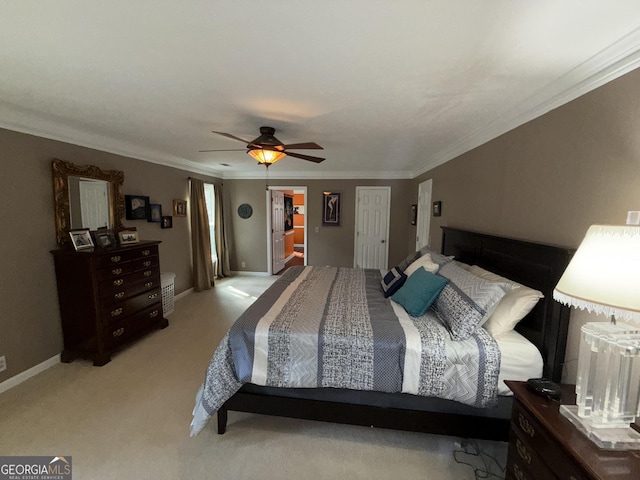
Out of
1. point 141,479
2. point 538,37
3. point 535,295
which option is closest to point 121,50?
point 538,37

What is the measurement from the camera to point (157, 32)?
1.24 metres

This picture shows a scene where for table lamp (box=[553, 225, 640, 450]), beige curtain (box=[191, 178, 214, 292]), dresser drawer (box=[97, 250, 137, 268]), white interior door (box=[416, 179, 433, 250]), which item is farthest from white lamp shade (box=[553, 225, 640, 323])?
beige curtain (box=[191, 178, 214, 292])

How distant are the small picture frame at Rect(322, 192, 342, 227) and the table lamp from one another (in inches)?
193

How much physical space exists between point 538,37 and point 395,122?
1.28m

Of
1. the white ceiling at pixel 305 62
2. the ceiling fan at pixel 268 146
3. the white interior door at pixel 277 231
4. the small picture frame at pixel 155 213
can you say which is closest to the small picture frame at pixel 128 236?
the small picture frame at pixel 155 213

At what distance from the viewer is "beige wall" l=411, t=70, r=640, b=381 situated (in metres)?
1.31

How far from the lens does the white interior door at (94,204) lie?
2.95m

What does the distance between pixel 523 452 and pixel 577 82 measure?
6.38 feet

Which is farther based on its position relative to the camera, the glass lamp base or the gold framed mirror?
the gold framed mirror

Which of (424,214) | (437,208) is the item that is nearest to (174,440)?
(437,208)

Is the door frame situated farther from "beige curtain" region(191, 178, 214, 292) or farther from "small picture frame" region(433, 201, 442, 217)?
"small picture frame" region(433, 201, 442, 217)

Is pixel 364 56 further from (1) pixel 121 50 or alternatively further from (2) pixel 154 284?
(2) pixel 154 284

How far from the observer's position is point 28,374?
2477mm

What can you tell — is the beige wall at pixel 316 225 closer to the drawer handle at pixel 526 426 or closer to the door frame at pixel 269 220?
the door frame at pixel 269 220
